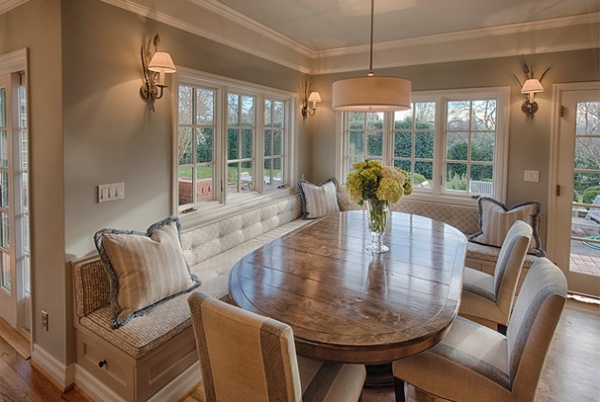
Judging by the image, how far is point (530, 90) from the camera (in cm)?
349

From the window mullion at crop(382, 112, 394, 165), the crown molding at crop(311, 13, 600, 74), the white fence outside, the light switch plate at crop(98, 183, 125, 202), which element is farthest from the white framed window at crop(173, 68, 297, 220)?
the white fence outside

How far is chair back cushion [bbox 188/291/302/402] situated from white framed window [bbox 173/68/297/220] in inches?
72.3

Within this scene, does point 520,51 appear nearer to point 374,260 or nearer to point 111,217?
point 374,260

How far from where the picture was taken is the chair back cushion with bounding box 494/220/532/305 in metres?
2.10

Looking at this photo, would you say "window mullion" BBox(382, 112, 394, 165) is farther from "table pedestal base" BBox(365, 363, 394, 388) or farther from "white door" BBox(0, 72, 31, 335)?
"white door" BBox(0, 72, 31, 335)

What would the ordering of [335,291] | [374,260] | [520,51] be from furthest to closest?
1. [520,51]
2. [374,260]
3. [335,291]

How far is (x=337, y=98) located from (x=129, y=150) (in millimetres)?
1446

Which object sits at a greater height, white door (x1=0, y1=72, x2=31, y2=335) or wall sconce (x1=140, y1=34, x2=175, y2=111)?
wall sconce (x1=140, y1=34, x2=175, y2=111)

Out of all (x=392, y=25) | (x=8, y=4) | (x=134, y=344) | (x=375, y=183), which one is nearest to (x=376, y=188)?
(x=375, y=183)

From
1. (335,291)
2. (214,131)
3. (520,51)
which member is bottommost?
(335,291)

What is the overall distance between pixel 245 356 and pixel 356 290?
2.27 ft

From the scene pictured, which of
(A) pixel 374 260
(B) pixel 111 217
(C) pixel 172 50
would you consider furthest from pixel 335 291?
(C) pixel 172 50

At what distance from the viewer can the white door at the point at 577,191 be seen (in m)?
3.50

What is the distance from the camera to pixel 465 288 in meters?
2.37
